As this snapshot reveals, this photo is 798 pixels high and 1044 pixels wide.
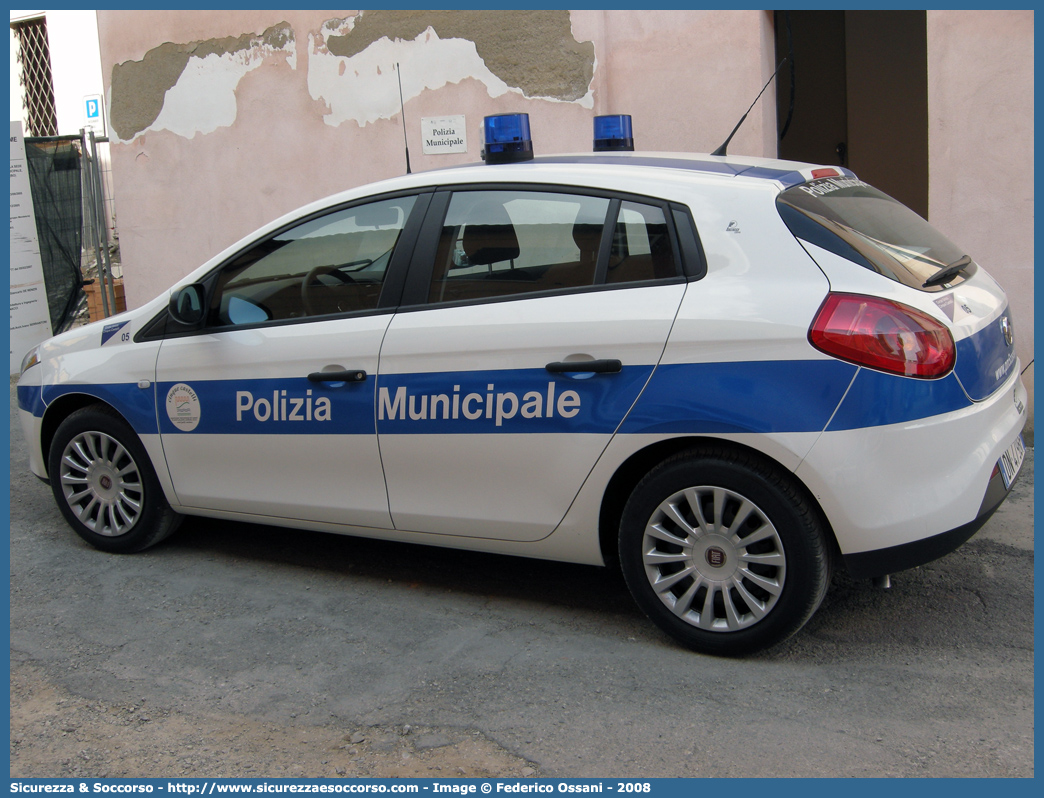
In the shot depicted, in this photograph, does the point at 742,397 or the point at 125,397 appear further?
the point at 125,397

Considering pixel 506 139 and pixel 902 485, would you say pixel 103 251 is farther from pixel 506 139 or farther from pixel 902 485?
pixel 902 485

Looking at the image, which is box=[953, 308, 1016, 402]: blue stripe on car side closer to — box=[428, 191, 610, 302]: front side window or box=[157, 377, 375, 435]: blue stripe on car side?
box=[428, 191, 610, 302]: front side window

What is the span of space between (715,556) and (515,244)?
130 centimetres

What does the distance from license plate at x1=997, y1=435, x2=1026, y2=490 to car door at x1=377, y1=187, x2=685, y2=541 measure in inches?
46.0

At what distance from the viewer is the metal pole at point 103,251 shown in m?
9.89

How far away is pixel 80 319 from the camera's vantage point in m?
10.4

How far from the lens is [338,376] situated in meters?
3.66

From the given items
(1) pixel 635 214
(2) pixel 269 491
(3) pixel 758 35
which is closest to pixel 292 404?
(2) pixel 269 491

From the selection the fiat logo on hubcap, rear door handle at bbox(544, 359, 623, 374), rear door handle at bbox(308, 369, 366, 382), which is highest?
rear door handle at bbox(544, 359, 623, 374)

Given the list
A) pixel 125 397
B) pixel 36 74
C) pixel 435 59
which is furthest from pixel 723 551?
pixel 36 74

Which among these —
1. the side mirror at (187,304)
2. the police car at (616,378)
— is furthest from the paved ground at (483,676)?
the side mirror at (187,304)

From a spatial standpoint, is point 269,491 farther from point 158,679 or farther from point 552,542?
point 552,542

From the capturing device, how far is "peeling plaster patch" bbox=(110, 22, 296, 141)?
8328 mm

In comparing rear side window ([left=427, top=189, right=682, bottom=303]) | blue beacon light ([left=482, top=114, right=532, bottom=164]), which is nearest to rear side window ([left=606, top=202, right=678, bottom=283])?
rear side window ([left=427, top=189, right=682, bottom=303])
